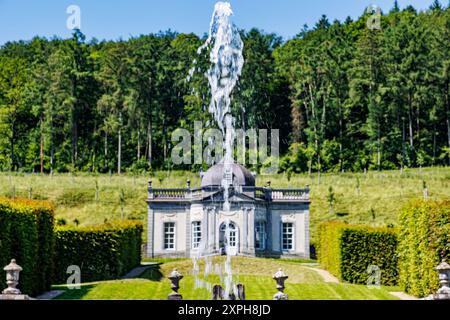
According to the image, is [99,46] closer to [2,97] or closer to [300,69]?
[2,97]

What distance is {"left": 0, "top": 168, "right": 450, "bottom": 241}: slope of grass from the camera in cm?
4484

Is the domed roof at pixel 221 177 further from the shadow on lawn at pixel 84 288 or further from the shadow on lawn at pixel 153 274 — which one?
the shadow on lawn at pixel 84 288

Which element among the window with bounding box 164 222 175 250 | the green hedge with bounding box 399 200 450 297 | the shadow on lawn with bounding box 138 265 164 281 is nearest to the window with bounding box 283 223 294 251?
the window with bounding box 164 222 175 250

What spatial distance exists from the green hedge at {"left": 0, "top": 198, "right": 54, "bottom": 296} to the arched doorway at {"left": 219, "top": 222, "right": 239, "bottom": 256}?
1520 centimetres

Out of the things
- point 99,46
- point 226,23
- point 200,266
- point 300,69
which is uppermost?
point 99,46

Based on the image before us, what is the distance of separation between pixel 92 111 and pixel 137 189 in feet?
61.0

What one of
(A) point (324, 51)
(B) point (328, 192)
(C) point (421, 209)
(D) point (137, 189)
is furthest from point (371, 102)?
(C) point (421, 209)

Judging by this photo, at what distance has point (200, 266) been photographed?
99.3ft

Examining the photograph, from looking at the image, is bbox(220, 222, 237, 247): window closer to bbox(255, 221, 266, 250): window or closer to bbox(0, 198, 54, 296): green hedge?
bbox(255, 221, 266, 250): window

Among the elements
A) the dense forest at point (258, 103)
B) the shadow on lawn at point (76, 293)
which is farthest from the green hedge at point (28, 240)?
the dense forest at point (258, 103)

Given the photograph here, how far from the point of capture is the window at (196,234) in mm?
38625

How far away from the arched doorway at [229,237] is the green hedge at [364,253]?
975 cm

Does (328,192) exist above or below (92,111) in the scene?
below
